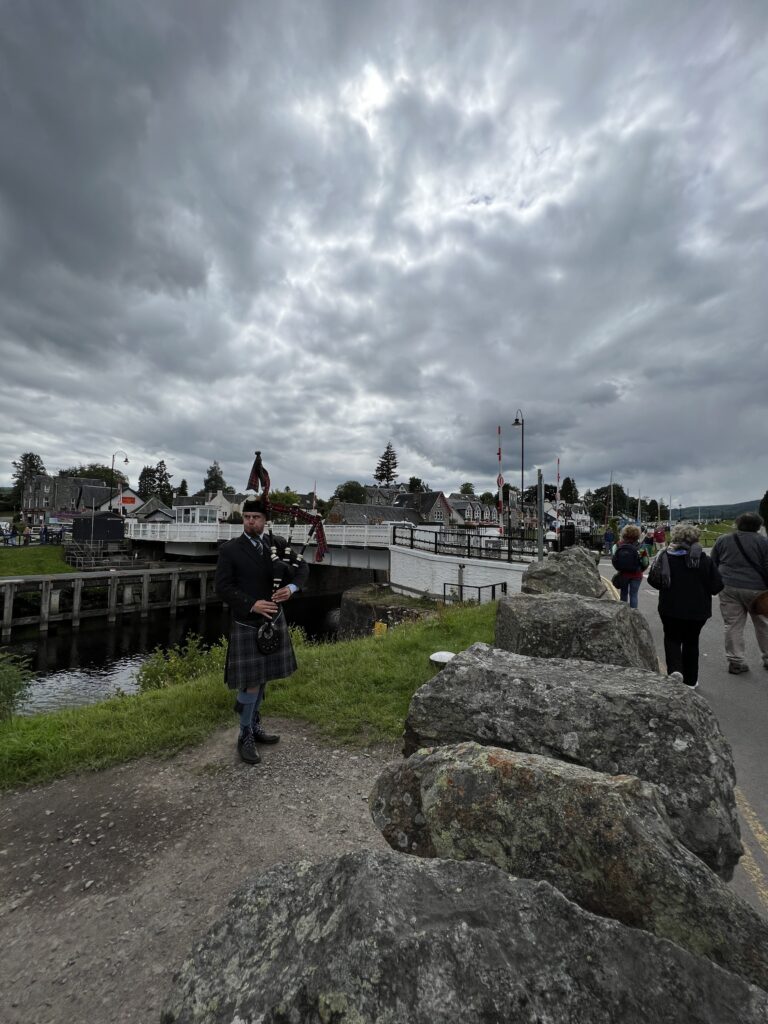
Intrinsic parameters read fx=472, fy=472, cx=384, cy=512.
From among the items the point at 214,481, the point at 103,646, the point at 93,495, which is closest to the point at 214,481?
the point at 214,481

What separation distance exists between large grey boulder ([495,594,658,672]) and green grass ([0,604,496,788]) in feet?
5.29

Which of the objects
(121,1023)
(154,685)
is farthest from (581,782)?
(154,685)

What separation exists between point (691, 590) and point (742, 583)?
1643mm

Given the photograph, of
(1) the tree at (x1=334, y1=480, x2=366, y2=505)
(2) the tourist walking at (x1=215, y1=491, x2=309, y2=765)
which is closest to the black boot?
(2) the tourist walking at (x1=215, y1=491, x2=309, y2=765)

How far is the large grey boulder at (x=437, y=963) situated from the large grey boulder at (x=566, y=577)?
26.5ft

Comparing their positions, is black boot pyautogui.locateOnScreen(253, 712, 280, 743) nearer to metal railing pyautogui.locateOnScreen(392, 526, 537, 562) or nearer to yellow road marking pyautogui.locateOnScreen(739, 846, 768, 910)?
yellow road marking pyautogui.locateOnScreen(739, 846, 768, 910)

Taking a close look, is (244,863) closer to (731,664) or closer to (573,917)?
(573,917)

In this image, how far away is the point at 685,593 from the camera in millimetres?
5742

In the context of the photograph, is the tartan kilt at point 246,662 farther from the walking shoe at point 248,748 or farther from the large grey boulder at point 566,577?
the large grey boulder at point 566,577

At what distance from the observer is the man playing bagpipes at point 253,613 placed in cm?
449

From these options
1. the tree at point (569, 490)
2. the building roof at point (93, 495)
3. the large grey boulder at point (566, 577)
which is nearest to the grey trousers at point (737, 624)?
the large grey boulder at point (566, 577)

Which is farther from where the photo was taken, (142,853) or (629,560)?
(629,560)

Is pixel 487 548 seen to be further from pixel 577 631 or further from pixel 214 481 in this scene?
pixel 214 481

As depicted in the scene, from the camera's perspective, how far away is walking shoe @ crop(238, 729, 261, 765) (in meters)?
4.31
